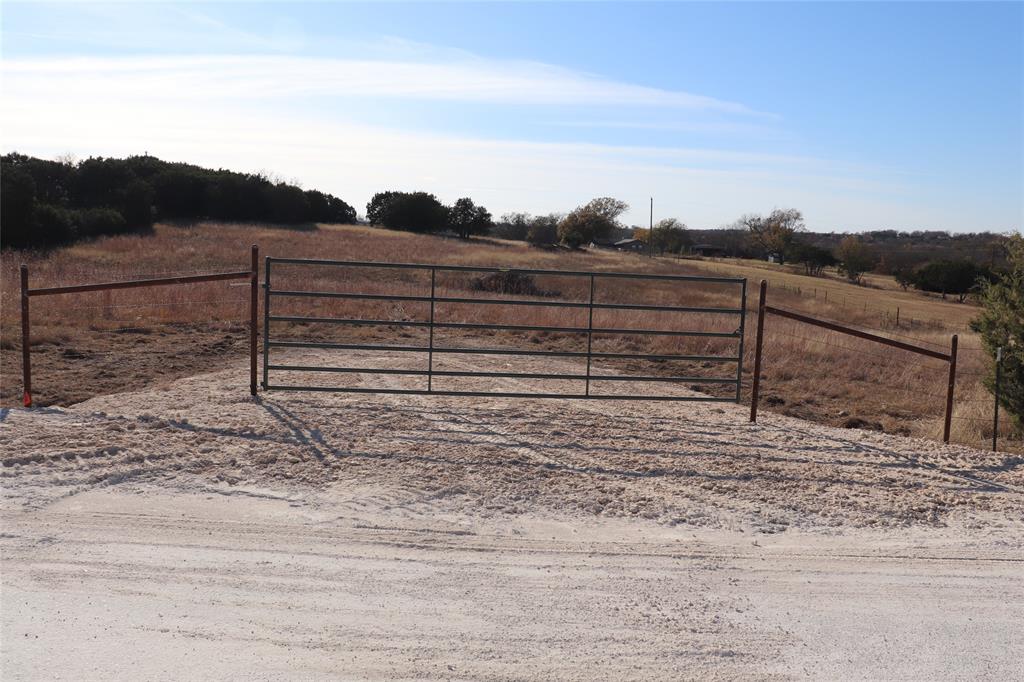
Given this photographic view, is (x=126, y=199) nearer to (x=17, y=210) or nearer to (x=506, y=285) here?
(x=17, y=210)

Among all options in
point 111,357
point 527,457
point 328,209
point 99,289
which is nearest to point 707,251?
point 328,209

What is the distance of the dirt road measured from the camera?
4.69 m

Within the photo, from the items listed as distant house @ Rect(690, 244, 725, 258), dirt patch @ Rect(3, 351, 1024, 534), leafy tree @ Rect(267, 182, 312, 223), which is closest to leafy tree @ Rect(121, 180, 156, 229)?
leafy tree @ Rect(267, 182, 312, 223)

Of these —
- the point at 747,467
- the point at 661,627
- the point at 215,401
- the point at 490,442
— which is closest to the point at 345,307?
the point at 215,401

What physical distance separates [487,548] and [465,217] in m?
69.3

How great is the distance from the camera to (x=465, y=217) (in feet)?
244

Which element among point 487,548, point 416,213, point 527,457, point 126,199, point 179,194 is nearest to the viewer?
point 487,548

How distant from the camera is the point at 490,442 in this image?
8930 mm

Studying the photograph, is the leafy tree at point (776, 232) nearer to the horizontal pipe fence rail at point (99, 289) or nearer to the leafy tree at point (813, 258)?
the leafy tree at point (813, 258)

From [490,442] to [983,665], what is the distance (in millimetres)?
5124

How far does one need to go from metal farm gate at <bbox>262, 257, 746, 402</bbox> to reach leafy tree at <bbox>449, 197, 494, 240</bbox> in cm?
4284

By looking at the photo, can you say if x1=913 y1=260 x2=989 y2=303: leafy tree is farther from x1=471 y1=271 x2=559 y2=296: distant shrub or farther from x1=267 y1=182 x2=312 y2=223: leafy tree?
x1=267 y1=182 x2=312 y2=223: leafy tree

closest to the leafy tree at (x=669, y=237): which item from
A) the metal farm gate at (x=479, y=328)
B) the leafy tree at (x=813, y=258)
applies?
the leafy tree at (x=813, y=258)

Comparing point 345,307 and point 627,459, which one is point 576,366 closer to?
point 627,459
